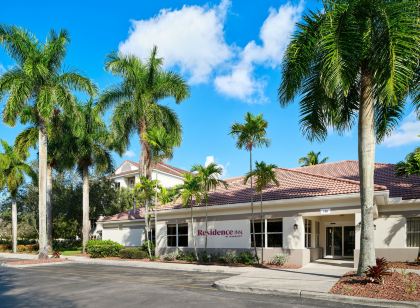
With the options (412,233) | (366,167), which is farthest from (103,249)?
(366,167)

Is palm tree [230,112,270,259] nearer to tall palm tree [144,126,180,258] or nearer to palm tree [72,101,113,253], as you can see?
tall palm tree [144,126,180,258]

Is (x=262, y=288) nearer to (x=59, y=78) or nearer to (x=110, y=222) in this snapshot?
(x=59, y=78)

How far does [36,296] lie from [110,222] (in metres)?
21.7

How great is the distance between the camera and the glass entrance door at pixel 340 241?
24078mm

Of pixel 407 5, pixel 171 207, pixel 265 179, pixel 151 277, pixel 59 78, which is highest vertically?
pixel 59 78

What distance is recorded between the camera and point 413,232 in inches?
800

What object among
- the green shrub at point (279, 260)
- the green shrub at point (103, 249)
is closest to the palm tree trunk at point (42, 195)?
the green shrub at point (103, 249)

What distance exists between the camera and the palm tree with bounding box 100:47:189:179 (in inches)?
1120

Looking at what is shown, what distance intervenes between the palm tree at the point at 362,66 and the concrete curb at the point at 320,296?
205 cm

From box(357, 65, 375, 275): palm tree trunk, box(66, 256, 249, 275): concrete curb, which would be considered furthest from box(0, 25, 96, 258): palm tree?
box(357, 65, 375, 275): palm tree trunk

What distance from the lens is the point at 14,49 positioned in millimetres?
25828

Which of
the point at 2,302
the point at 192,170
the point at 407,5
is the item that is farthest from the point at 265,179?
the point at 2,302

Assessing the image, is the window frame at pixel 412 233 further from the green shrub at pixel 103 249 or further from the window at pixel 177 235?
the green shrub at pixel 103 249

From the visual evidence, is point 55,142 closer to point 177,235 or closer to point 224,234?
point 177,235
